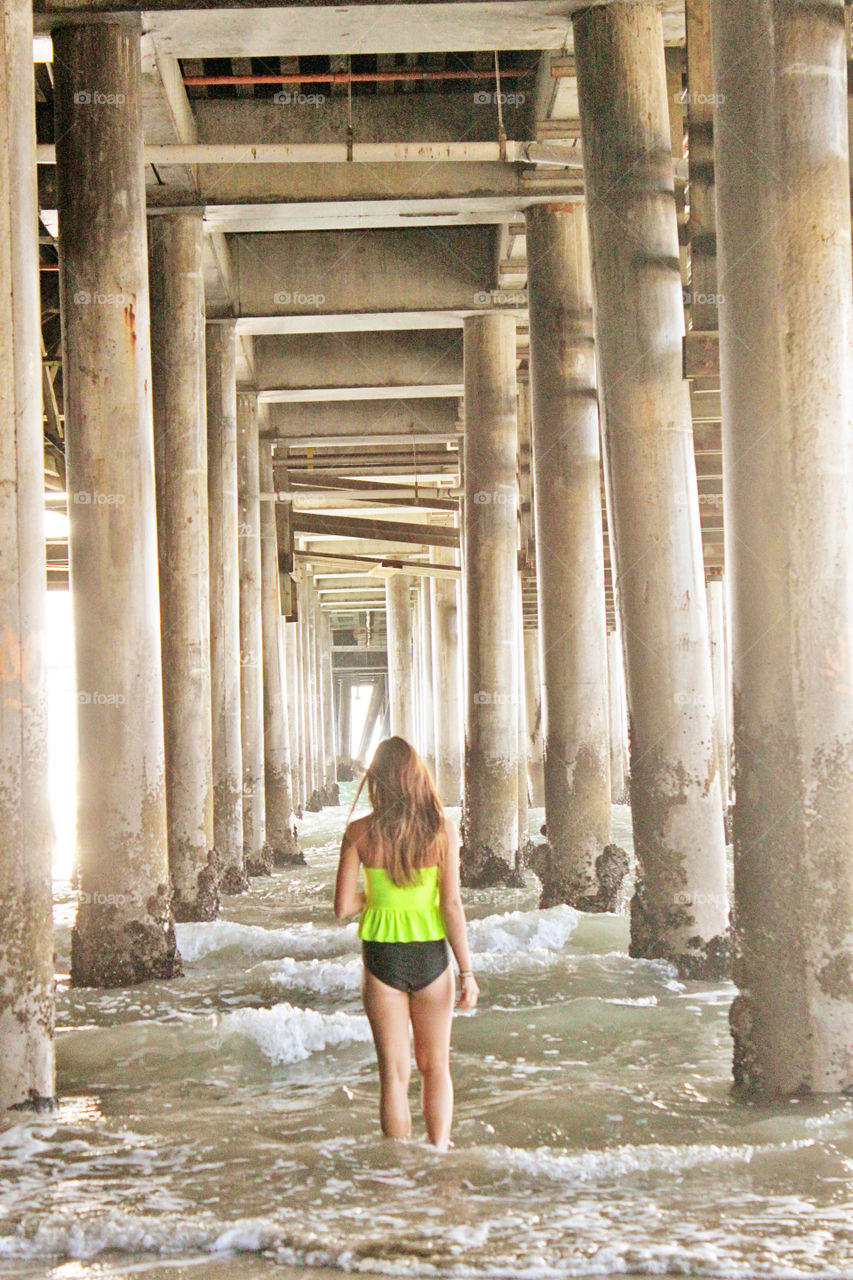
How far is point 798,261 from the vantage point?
4906mm

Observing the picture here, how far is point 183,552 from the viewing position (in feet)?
35.6

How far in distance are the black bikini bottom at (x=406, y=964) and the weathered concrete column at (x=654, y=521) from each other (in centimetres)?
351

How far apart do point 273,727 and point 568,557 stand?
8426mm

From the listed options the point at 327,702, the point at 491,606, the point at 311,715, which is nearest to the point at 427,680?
the point at 311,715

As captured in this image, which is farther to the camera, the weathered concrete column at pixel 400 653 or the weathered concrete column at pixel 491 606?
the weathered concrete column at pixel 400 653

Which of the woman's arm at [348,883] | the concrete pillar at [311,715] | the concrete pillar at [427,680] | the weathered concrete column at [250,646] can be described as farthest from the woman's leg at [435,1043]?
the concrete pillar at [311,715]

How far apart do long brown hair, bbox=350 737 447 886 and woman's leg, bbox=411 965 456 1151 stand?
38cm

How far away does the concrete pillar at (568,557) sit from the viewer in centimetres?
1048

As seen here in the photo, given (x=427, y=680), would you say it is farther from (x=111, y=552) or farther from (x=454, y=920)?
(x=454, y=920)

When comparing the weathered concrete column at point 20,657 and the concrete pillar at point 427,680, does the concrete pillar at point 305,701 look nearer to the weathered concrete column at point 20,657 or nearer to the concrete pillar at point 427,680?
the concrete pillar at point 427,680

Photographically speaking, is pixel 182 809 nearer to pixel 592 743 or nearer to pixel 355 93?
pixel 592 743

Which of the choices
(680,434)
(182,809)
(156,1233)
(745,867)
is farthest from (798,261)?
(182,809)

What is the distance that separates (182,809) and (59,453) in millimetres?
5410

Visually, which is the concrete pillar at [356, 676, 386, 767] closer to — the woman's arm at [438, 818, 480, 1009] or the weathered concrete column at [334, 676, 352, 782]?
the weathered concrete column at [334, 676, 352, 782]
